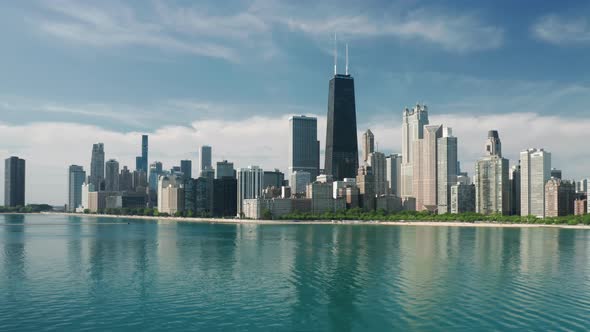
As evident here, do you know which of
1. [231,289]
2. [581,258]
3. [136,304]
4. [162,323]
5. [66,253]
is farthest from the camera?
[66,253]

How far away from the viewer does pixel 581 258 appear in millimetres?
102062

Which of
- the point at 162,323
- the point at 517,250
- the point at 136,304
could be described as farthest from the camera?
the point at 517,250

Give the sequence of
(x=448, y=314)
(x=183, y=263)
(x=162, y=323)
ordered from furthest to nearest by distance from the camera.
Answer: (x=183, y=263), (x=448, y=314), (x=162, y=323)

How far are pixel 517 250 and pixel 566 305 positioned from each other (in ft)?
214

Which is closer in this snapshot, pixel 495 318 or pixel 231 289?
pixel 495 318

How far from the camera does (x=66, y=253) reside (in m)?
110

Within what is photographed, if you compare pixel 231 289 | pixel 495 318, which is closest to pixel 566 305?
pixel 495 318

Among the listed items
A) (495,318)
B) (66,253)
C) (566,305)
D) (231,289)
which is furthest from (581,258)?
(66,253)

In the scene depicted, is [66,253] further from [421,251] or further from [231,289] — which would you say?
[421,251]

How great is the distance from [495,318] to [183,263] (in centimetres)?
5714

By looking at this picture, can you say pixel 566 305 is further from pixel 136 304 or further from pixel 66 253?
pixel 66 253

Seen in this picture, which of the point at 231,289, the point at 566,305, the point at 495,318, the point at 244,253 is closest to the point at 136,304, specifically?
the point at 231,289

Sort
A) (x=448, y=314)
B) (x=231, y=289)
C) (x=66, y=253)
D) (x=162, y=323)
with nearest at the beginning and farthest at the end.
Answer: (x=162, y=323)
(x=448, y=314)
(x=231, y=289)
(x=66, y=253)

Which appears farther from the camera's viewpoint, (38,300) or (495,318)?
(38,300)
